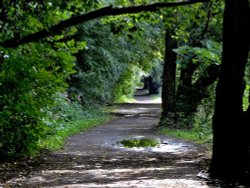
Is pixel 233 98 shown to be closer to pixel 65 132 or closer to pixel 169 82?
pixel 65 132

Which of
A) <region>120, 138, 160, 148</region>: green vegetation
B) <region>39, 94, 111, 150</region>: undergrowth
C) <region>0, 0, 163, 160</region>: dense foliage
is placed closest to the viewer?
<region>0, 0, 163, 160</region>: dense foliage

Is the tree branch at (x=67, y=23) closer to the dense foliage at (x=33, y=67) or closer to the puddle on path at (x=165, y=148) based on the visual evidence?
the dense foliage at (x=33, y=67)

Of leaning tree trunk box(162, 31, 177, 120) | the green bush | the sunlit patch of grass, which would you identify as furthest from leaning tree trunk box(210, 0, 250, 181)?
leaning tree trunk box(162, 31, 177, 120)

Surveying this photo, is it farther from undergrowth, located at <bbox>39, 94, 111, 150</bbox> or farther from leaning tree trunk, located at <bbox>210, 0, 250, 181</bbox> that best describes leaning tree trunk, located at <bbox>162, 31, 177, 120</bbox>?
leaning tree trunk, located at <bbox>210, 0, 250, 181</bbox>

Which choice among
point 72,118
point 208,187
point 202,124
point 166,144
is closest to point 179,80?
point 202,124

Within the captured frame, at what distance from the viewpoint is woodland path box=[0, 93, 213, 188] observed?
25.9ft

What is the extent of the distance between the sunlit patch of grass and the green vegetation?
7.13 ft

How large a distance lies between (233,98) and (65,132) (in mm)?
9828

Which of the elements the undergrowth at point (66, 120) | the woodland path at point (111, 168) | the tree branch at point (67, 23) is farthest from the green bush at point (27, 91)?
the tree branch at point (67, 23)

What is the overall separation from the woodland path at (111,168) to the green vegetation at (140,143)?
1.19 feet

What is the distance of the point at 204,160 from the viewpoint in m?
10.6

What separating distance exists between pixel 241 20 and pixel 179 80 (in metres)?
13.9

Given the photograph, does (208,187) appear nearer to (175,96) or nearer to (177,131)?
(177,131)

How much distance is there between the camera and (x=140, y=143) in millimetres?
14938
